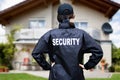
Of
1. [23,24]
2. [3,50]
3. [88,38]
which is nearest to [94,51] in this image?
[88,38]

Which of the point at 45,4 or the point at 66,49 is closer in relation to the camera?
the point at 66,49

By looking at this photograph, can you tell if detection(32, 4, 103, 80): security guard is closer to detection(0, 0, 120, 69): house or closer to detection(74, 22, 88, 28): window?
detection(0, 0, 120, 69): house

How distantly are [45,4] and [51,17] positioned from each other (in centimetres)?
134

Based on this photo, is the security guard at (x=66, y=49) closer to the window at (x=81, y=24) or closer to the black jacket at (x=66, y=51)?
the black jacket at (x=66, y=51)

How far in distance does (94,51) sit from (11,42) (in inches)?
1362

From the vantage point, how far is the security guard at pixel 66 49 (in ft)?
19.3

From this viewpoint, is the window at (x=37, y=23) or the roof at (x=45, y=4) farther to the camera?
the window at (x=37, y=23)

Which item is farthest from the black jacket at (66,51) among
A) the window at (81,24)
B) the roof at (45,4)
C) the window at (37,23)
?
the window at (81,24)

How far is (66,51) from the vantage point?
5.89 metres

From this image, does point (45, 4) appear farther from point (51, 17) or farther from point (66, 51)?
point (66, 51)

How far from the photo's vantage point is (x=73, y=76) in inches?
232

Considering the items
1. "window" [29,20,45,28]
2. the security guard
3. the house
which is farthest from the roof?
the security guard

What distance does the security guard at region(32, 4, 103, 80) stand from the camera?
588 cm

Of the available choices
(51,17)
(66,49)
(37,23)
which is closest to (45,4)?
(51,17)
